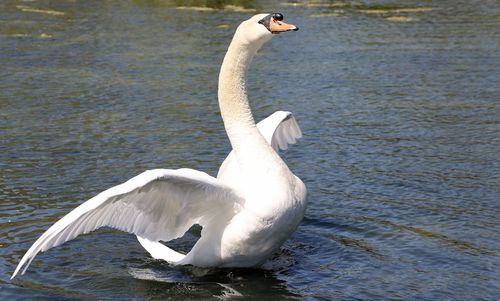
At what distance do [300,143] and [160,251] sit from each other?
4.62m

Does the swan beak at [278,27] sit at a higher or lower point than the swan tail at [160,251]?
higher

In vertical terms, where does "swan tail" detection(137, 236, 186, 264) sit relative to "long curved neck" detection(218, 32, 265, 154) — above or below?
below

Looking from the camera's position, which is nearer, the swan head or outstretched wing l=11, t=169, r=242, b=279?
outstretched wing l=11, t=169, r=242, b=279

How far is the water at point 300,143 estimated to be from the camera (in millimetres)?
8336

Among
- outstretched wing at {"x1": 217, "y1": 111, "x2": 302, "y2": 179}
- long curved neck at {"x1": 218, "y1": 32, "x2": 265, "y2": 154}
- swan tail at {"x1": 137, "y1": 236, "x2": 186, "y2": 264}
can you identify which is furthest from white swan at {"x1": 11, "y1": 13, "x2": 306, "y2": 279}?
outstretched wing at {"x1": 217, "y1": 111, "x2": 302, "y2": 179}

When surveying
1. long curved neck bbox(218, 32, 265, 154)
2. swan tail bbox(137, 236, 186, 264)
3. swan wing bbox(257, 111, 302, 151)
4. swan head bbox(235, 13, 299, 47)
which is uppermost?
swan head bbox(235, 13, 299, 47)

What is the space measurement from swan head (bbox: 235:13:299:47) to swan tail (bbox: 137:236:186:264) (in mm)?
2170

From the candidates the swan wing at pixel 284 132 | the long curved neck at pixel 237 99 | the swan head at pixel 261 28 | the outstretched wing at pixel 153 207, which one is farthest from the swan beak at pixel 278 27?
the swan wing at pixel 284 132

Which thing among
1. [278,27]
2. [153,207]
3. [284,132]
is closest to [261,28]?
[278,27]

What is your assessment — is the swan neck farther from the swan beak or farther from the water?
the water

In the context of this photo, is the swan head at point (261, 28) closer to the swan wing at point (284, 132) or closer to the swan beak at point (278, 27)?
the swan beak at point (278, 27)

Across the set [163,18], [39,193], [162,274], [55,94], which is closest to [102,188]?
[39,193]

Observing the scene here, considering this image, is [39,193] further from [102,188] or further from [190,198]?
[190,198]

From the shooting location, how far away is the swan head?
782 centimetres
